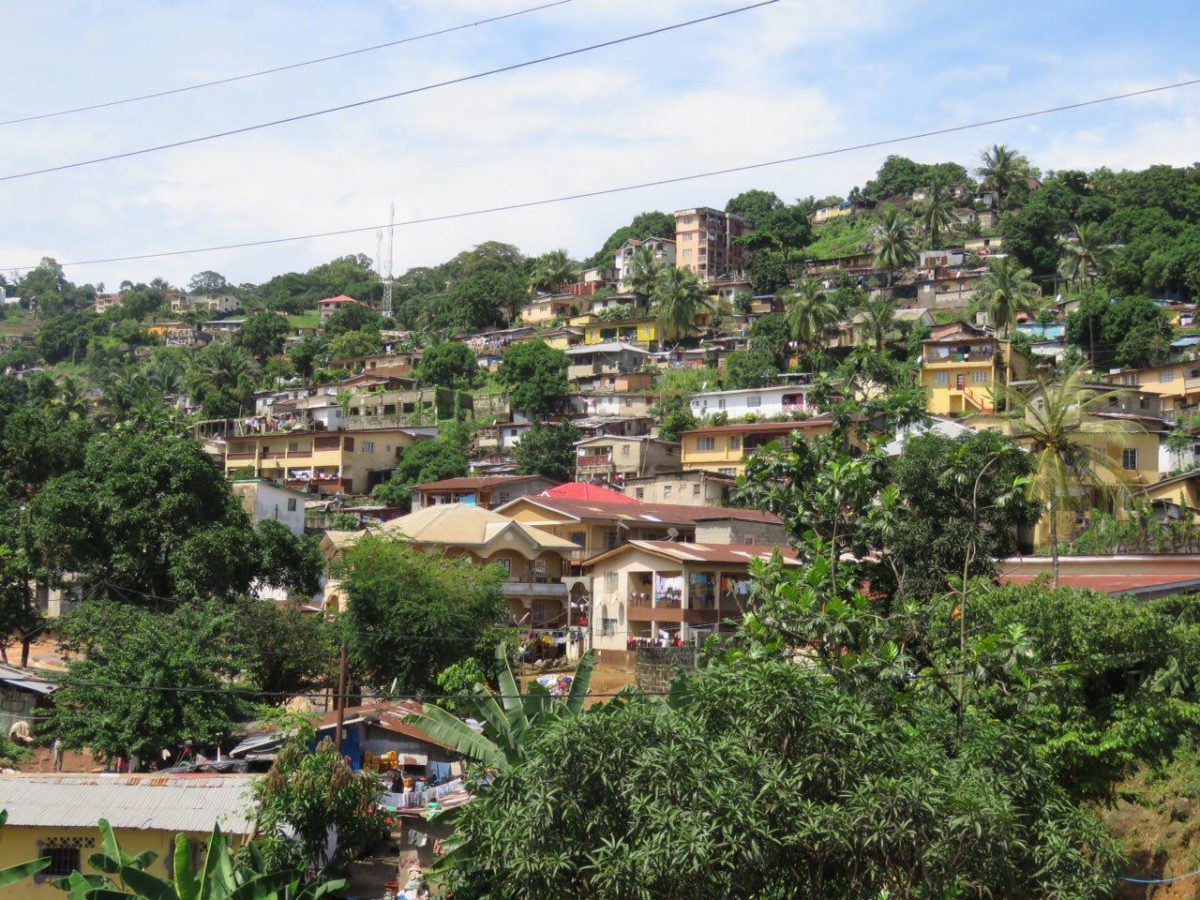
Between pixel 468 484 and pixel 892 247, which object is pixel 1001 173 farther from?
pixel 468 484

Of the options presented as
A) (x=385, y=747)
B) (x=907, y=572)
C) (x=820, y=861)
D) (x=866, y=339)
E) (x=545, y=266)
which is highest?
(x=545, y=266)

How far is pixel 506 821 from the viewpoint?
13.3 meters

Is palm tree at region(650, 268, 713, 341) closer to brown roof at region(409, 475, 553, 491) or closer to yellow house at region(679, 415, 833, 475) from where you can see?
yellow house at region(679, 415, 833, 475)

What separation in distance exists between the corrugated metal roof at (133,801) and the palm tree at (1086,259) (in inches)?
3010

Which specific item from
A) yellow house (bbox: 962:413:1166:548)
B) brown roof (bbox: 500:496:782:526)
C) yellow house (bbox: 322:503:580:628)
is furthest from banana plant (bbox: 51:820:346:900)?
brown roof (bbox: 500:496:782:526)

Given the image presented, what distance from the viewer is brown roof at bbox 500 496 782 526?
4434 centimetres

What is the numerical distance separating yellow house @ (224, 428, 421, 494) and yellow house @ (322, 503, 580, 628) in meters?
24.3

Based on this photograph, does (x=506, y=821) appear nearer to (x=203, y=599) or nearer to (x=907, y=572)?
(x=907, y=572)

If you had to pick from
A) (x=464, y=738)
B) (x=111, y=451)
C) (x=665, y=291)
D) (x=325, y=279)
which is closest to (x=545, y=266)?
(x=665, y=291)

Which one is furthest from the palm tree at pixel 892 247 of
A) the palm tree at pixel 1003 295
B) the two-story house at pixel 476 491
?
the two-story house at pixel 476 491

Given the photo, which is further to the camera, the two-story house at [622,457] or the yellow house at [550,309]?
the yellow house at [550,309]

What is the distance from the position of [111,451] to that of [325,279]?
133203 millimetres

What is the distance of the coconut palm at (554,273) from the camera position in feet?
354

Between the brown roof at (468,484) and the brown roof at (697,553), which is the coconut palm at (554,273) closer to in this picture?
the brown roof at (468,484)
